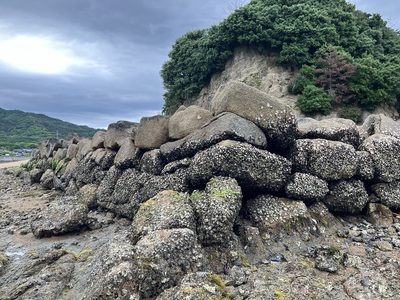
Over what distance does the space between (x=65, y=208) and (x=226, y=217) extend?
5771 mm

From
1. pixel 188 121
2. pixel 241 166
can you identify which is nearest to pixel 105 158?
pixel 188 121

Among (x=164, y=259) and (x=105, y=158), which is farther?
(x=105, y=158)

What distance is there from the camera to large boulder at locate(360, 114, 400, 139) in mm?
9984

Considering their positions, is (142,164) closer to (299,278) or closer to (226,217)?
(226,217)

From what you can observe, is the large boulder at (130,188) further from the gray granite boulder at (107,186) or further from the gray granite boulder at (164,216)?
the gray granite boulder at (164,216)

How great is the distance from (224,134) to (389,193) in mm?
5018

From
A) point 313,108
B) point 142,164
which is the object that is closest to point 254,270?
point 142,164

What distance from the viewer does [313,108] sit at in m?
22.4

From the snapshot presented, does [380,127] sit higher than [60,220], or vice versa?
[380,127]

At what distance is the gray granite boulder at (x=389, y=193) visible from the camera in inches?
348

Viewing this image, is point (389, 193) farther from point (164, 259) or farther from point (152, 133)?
point (152, 133)

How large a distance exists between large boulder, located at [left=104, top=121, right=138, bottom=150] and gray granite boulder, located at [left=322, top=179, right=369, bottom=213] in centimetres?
881

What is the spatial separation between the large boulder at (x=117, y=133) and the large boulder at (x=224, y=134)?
17.6 feet

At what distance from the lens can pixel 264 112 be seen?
9.30m
